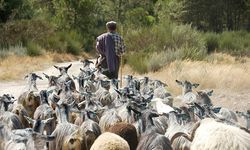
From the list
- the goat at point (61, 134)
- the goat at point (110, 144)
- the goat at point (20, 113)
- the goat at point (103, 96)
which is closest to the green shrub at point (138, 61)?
the goat at point (103, 96)

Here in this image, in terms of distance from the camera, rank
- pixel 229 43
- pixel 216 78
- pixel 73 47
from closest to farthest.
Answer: pixel 216 78 < pixel 73 47 < pixel 229 43

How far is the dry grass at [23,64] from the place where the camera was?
58.8 feet

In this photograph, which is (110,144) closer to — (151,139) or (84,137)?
(151,139)

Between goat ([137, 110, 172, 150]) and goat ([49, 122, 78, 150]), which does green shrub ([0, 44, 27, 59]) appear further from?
goat ([137, 110, 172, 150])

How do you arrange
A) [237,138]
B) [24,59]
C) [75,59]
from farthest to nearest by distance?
[75,59] < [24,59] < [237,138]

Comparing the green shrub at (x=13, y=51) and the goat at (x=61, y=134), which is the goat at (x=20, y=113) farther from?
the green shrub at (x=13, y=51)

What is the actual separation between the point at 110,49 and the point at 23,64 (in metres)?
9.67

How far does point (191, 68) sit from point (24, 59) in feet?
26.5

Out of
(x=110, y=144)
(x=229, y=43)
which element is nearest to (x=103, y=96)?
(x=110, y=144)

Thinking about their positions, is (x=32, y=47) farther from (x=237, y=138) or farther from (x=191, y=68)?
(x=237, y=138)

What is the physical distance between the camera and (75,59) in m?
23.6

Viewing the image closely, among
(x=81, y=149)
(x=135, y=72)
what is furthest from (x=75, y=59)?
(x=81, y=149)

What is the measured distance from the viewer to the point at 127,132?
22.0 ft

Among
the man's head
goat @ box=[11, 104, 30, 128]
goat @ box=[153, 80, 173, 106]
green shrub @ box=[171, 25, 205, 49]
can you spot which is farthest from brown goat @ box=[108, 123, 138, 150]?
green shrub @ box=[171, 25, 205, 49]
